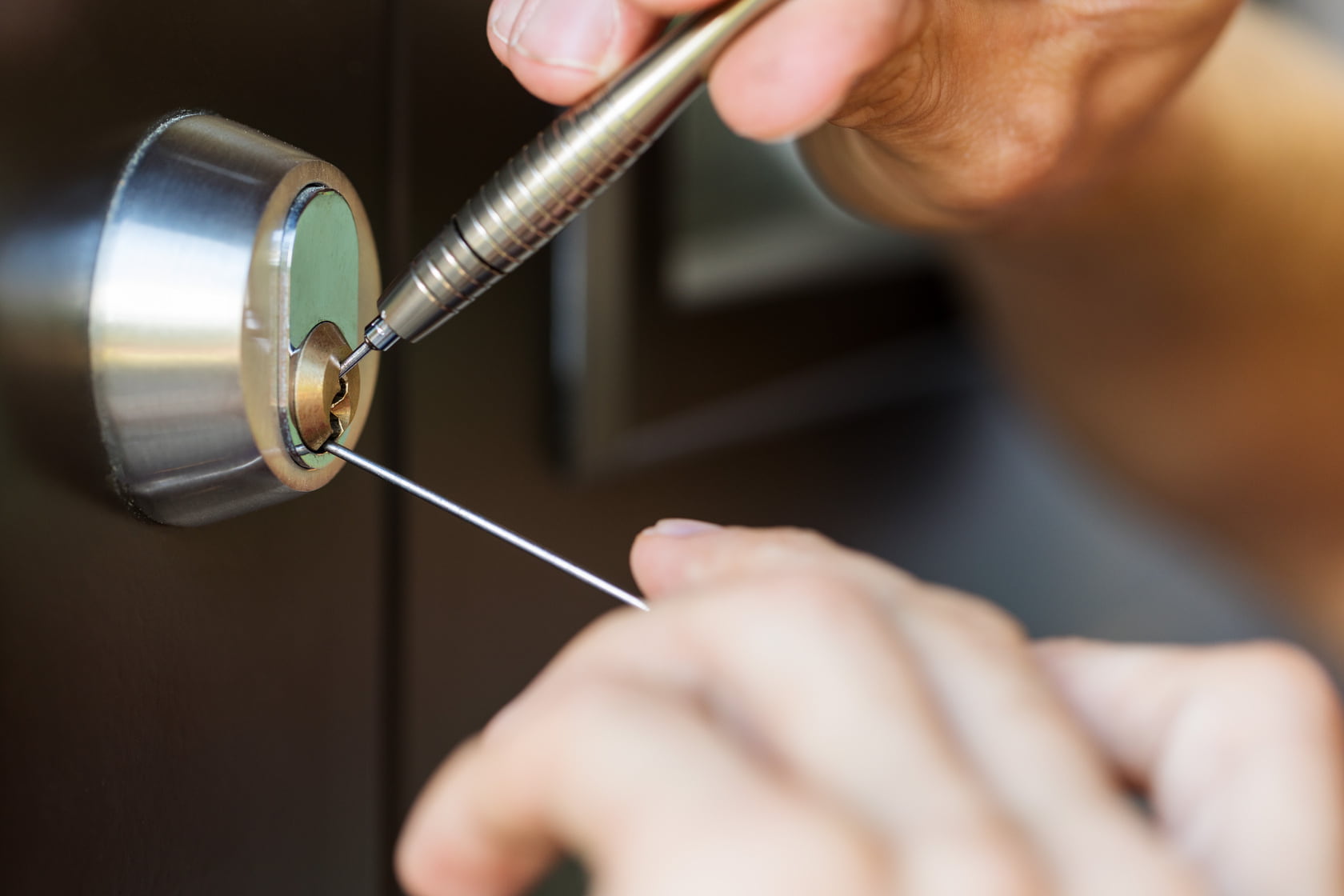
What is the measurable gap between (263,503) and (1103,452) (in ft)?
1.90

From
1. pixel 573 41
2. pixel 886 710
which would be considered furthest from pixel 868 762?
pixel 573 41

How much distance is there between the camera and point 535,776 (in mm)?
122

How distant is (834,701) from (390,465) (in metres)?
0.15

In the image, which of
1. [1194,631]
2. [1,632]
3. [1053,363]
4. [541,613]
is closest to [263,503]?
[1,632]

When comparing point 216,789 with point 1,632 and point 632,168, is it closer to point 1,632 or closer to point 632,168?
point 1,632

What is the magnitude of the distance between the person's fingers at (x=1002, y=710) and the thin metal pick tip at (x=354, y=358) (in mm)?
60

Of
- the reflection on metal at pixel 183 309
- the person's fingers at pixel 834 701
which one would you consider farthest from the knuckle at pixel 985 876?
the reflection on metal at pixel 183 309

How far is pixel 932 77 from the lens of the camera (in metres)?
0.22

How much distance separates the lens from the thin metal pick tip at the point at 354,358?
0.18 m

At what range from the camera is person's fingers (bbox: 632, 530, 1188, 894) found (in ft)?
0.40

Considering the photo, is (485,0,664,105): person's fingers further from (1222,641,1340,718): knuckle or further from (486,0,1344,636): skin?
(1222,641,1340,718): knuckle

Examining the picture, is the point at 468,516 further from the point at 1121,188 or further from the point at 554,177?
the point at 1121,188

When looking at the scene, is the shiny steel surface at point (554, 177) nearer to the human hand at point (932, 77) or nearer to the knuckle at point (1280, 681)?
the human hand at point (932, 77)

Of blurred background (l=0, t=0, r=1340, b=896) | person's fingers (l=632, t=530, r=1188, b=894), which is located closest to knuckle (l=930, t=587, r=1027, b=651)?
person's fingers (l=632, t=530, r=1188, b=894)
